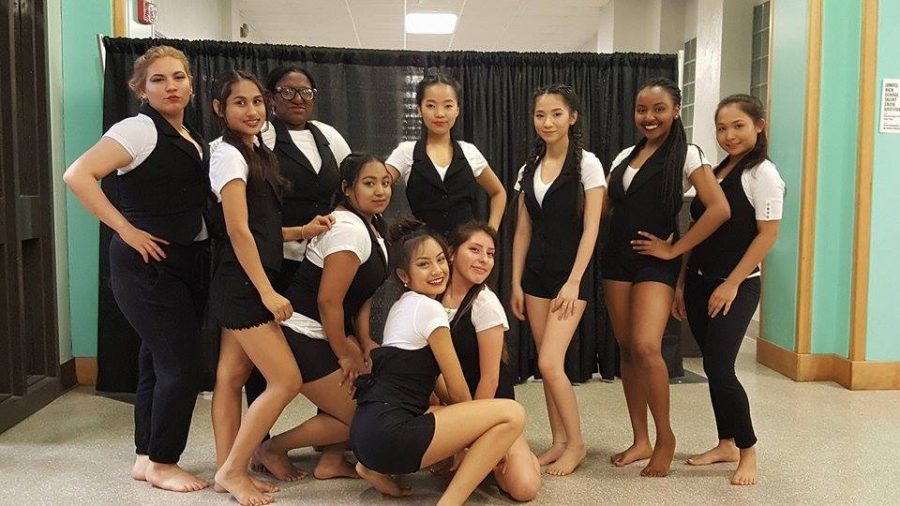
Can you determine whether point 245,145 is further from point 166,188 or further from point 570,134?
point 570,134

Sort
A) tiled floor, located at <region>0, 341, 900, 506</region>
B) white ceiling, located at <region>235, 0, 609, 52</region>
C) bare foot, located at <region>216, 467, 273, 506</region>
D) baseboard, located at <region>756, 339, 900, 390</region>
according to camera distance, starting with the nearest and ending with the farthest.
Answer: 1. bare foot, located at <region>216, 467, 273, 506</region>
2. tiled floor, located at <region>0, 341, 900, 506</region>
3. baseboard, located at <region>756, 339, 900, 390</region>
4. white ceiling, located at <region>235, 0, 609, 52</region>

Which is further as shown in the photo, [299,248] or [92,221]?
[92,221]

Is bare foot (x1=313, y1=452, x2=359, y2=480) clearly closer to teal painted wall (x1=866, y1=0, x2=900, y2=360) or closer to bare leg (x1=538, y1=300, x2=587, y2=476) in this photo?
bare leg (x1=538, y1=300, x2=587, y2=476)

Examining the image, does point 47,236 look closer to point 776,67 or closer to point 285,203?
point 285,203

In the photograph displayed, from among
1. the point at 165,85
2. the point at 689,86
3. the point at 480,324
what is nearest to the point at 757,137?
the point at 480,324

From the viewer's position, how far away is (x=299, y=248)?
2744 mm

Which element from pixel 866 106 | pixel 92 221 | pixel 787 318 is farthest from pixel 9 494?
pixel 866 106

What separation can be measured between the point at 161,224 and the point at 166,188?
114 mm

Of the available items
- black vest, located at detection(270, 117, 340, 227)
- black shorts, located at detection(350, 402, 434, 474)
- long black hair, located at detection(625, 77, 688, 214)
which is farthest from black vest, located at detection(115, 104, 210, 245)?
long black hair, located at detection(625, 77, 688, 214)

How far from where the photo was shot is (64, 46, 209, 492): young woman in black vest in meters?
2.48

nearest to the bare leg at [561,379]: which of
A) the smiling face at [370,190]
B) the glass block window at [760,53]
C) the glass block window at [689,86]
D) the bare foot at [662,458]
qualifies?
the bare foot at [662,458]

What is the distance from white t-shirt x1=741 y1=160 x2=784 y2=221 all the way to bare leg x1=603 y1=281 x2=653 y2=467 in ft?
1.67

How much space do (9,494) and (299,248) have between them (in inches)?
47.8

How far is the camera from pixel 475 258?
100 inches
